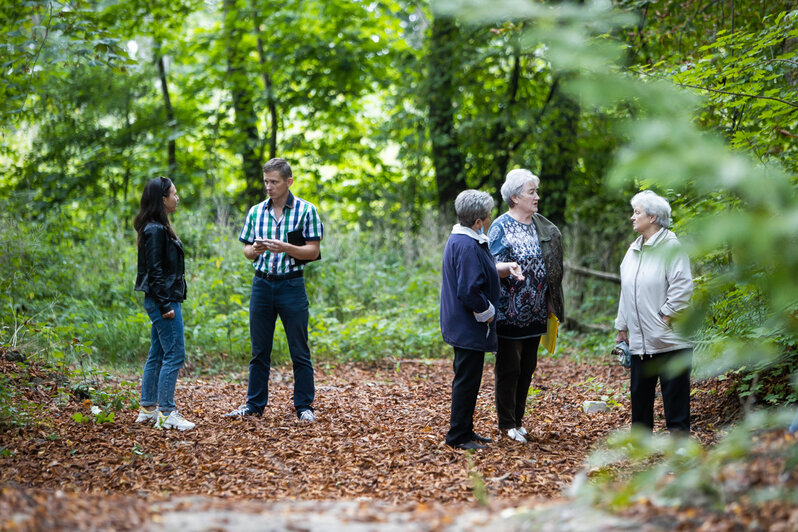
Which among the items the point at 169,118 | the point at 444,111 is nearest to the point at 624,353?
the point at 444,111

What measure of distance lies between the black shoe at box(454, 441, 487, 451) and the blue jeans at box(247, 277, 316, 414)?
1480 millimetres

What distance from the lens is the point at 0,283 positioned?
6379mm

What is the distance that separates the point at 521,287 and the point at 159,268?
257 cm

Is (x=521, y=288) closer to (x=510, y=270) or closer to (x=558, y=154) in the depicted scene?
(x=510, y=270)

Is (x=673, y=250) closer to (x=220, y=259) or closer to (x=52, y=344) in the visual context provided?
(x=52, y=344)

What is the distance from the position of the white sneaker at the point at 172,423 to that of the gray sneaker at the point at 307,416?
2.67 feet

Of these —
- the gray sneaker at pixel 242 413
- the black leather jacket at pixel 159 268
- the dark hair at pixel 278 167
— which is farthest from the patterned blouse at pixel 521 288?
the black leather jacket at pixel 159 268

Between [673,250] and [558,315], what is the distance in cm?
301

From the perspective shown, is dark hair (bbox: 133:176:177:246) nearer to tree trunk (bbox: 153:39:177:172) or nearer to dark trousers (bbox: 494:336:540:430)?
dark trousers (bbox: 494:336:540:430)

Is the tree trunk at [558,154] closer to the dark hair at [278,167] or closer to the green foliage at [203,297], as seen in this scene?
the green foliage at [203,297]

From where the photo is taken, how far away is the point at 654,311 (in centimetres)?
427

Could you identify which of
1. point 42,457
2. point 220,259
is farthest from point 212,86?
point 42,457

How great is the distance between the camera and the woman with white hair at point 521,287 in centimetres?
472

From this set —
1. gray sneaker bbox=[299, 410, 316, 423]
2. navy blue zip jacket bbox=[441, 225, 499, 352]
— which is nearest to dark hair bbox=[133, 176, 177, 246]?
gray sneaker bbox=[299, 410, 316, 423]
